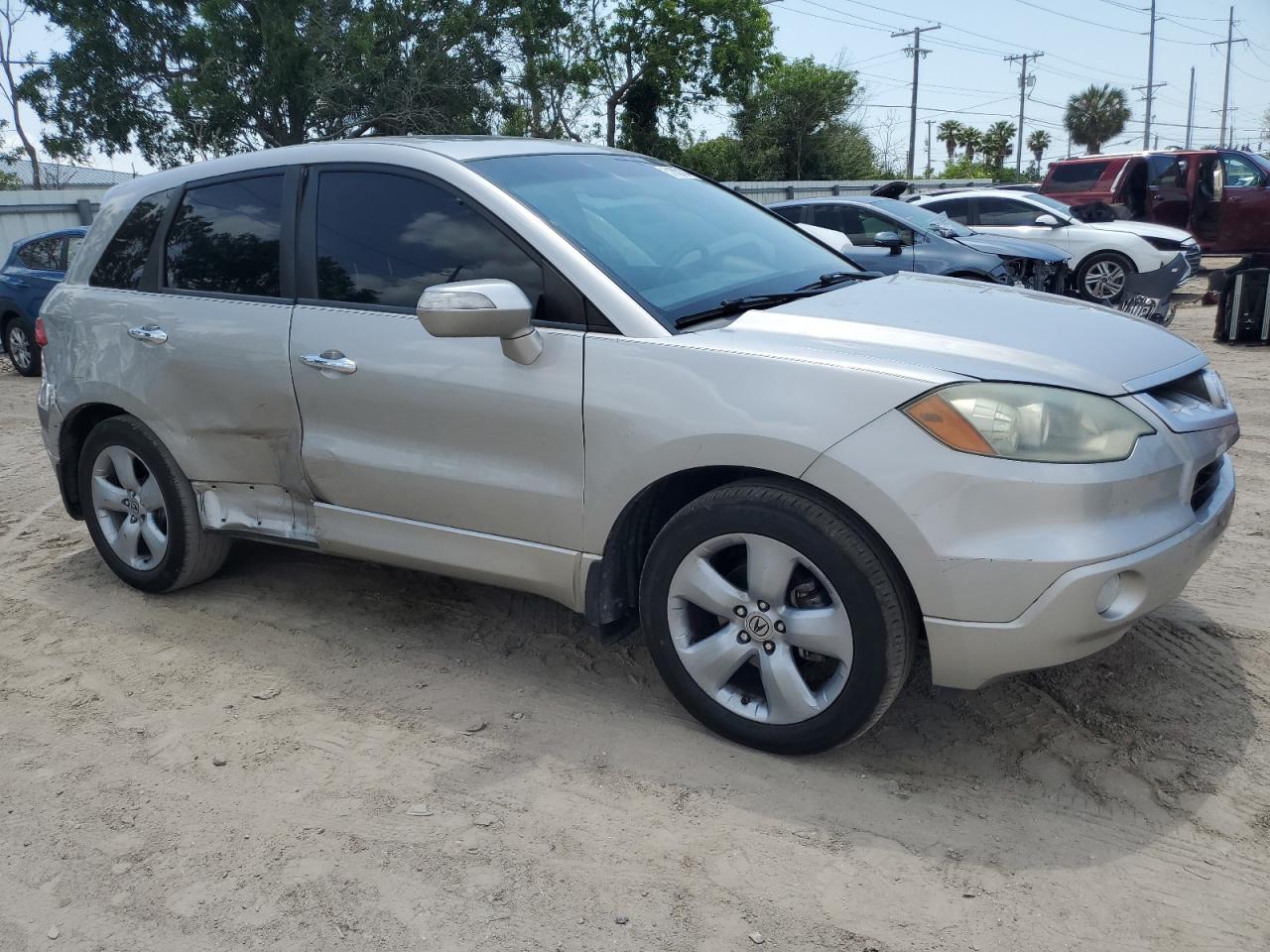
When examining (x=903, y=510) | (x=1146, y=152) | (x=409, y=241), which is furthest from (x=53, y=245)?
(x=1146, y=152)

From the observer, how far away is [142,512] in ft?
15.2

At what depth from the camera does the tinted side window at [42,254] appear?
1224 cm

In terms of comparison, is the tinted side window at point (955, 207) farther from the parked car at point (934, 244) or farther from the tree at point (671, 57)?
the tree at point (671, 57)

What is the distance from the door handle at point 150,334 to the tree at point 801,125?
Result: 3305 centimetres

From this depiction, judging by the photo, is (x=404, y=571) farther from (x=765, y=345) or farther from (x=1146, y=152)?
(x=1146, y=152)

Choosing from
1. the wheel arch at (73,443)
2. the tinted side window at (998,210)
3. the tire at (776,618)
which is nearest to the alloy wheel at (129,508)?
the wheel arch at (73,443)

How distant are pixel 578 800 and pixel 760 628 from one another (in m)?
0.69

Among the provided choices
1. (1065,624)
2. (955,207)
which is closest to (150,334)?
(1065,624)

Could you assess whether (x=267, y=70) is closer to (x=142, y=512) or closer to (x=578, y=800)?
(x=142, y=512)

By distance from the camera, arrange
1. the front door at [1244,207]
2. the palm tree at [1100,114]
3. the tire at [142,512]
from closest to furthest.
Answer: the tire at [142,512] → the front door at [1244,207] → the palm tree at [1100,114]

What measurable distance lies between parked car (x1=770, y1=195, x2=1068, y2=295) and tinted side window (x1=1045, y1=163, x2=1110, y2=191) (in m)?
6.44

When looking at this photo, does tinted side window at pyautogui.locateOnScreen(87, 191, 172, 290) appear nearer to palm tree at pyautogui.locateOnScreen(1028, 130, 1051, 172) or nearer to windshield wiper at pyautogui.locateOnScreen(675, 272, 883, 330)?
windshield wiper at pyautogui.locateOnScreen(675, 272, 883, 330)

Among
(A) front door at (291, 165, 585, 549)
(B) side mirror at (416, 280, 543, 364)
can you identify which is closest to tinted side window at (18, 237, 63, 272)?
(A) front door at (291, 165, 585, 549)

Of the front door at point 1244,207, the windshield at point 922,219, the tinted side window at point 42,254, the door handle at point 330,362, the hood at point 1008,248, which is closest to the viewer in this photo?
the door handle at point 330,362
